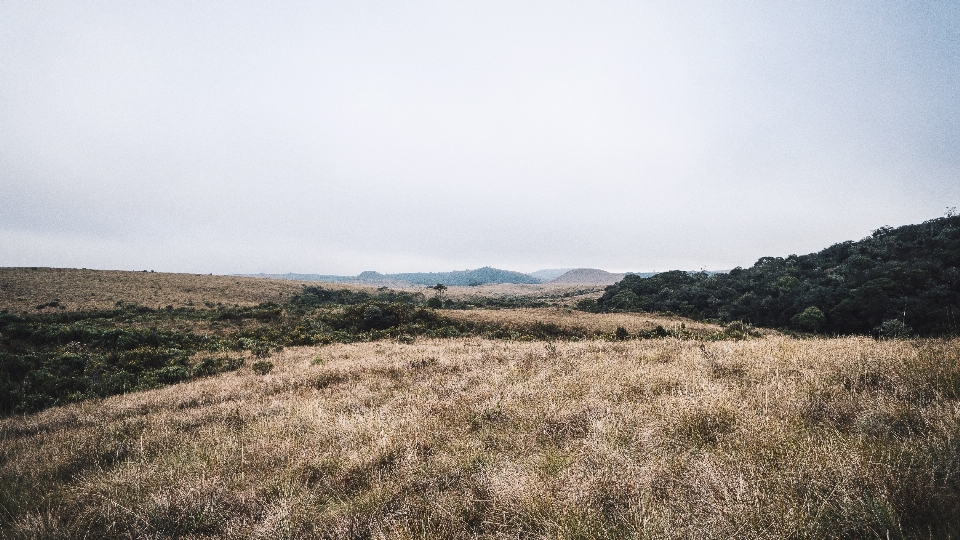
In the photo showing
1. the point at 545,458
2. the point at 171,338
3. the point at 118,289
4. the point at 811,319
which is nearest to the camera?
the point at 545,458

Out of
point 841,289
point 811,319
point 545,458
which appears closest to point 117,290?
point 545,458

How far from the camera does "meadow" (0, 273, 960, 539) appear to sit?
9.18 feet

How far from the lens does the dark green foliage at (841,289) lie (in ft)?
96.6

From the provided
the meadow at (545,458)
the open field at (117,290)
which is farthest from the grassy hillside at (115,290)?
the meadow at (545,458)

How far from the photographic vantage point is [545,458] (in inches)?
159

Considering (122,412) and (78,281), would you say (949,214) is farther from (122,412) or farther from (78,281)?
(78,281)

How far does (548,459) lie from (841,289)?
159ft

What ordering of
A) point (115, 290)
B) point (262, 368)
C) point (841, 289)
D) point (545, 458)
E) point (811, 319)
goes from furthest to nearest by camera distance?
point (115, 290), point (841, 289), point (811, 319), point (262, 368), point (545, 458)

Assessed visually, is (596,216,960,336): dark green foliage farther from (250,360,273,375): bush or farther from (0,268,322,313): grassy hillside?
(0,268,322,313): grassy hillside

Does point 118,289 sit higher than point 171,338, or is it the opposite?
point 118,289

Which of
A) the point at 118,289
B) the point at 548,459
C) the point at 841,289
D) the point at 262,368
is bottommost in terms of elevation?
the point at 262,368

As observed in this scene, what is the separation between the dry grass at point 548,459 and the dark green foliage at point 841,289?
2396 cm

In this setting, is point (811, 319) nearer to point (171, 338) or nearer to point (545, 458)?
point (545, 458)

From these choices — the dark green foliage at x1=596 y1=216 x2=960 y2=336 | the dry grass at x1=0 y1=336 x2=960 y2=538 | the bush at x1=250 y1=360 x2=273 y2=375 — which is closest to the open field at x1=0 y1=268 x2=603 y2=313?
the bush at x1=250 y1=360 x2=273 y2=375
